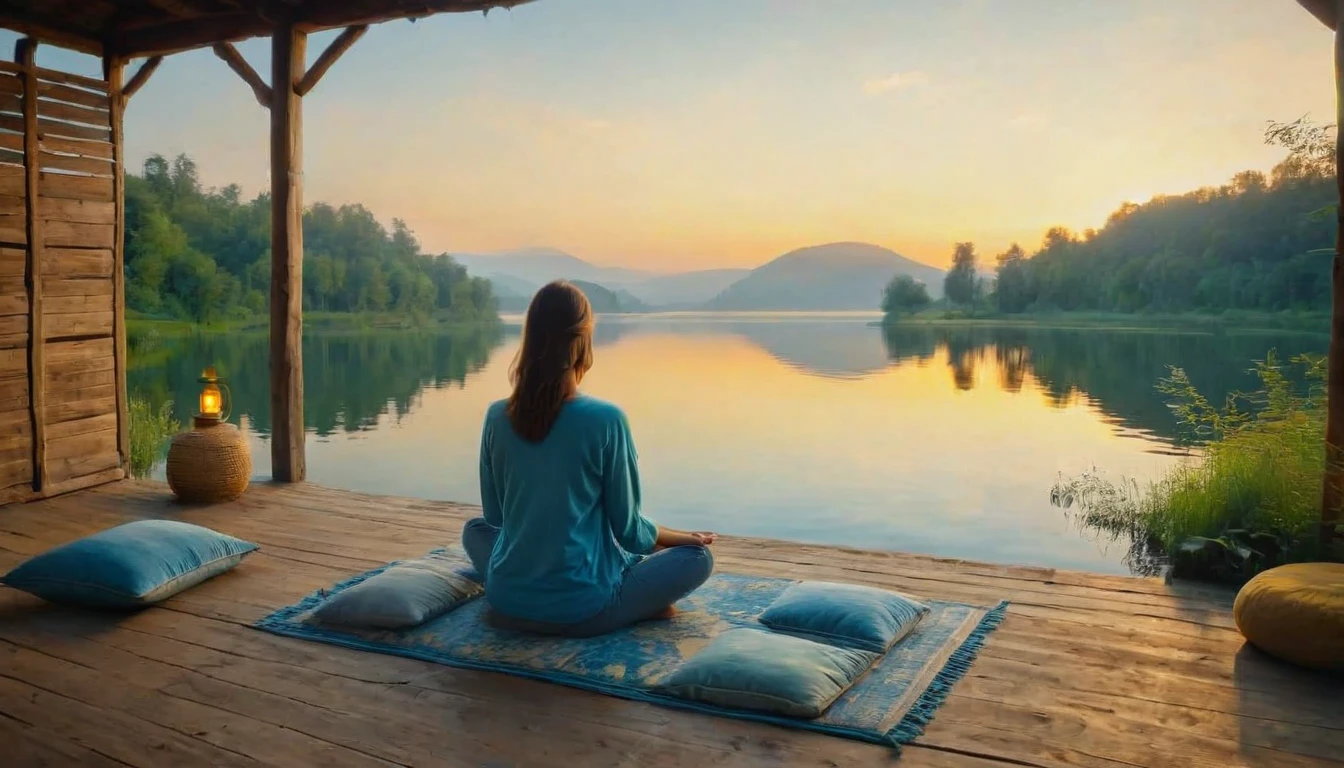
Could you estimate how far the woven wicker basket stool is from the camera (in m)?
4.93

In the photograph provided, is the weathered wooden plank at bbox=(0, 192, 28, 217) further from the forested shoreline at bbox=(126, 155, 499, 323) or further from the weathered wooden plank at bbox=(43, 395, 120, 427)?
the forested shoreline at bbox=(126, 155, 499, 323)

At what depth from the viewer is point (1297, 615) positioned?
2.64m

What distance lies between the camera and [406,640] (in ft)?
9.51

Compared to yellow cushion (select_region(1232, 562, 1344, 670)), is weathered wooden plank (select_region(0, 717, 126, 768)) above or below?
below

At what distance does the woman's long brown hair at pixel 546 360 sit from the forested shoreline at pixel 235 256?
9509 mm

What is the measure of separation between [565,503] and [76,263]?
13.2 feet

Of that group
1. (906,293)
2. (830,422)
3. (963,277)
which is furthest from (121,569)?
(906,293)

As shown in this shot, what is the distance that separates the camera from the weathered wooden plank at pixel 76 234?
5.01m

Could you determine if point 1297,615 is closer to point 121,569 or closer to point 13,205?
point 121,569

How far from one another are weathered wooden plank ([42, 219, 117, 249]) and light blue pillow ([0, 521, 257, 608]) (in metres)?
2.33

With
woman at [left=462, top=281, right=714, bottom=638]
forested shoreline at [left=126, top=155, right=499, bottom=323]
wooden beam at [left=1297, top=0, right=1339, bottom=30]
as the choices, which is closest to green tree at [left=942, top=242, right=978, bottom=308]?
forested shoreline at [left=126, top=155, right=499, bottom=323]

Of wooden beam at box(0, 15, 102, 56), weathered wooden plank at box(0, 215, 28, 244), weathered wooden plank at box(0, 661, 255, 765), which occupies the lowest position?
weathered wooden plank at box(0, 661, 255, 765)

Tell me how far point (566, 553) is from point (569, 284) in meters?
0.76

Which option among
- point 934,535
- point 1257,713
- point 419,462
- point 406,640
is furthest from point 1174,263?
point 406,640
